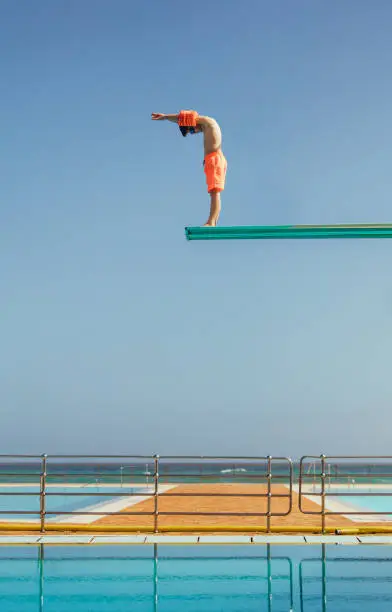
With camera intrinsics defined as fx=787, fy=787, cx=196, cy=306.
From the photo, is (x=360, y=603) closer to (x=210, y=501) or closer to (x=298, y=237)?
(x=298, y=237)

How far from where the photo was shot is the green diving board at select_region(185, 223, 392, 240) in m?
6.39

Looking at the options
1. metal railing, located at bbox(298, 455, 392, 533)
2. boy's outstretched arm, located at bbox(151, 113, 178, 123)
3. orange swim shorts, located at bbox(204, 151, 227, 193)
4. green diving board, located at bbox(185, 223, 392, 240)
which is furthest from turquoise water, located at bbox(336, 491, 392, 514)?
boy's outstretched arm, located at bbox(151, 113, 178, 123)

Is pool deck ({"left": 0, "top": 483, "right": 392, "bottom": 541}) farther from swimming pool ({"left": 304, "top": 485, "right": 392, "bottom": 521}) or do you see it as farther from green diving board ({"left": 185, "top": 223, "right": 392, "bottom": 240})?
green diving board ({"left": 185, "top": 223, "right": 392, "bottom": 240})

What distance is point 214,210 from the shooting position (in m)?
6.77

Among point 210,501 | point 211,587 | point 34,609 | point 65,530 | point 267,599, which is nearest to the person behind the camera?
point 34,609

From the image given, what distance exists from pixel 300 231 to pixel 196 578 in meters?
3.30

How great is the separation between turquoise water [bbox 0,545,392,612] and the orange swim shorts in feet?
11.3

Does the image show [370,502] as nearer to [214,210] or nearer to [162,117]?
[214,210]

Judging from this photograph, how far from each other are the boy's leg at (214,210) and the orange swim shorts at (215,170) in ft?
0.19

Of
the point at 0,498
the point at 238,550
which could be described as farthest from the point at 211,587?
the point at 0,498

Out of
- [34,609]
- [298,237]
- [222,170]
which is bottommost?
[34,609]

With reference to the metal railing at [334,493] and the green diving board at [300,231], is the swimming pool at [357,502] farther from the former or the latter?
the green diving board at [300,231]

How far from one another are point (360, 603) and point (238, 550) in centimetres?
288

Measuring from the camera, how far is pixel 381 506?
719 inches
